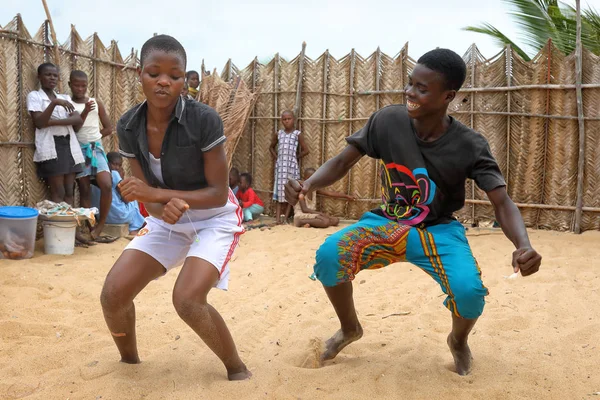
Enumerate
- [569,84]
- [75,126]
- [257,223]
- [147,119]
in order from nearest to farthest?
[147,119], [75,126], [569,84], [257,223]

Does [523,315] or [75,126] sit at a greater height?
[75,126]

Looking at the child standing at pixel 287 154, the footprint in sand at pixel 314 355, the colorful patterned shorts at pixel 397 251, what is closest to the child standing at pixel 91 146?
the child standing at pixel 287 154

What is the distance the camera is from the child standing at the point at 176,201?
2.59 metres

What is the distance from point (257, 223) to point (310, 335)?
16.5ft

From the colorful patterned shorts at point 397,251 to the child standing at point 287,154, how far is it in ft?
18.3

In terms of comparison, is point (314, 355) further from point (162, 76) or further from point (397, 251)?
point (162, 76)

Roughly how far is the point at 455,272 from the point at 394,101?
5727 mm

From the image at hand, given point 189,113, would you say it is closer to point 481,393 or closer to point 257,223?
point 481,393

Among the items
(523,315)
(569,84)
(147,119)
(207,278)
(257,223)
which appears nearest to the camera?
(207,278)

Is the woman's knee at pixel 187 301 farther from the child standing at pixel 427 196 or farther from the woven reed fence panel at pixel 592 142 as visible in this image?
the woven reed fence panel at pixel 592 142

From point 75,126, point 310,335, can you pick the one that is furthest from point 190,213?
point 75,126

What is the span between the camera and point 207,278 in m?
2.63

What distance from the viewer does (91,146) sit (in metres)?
6.54

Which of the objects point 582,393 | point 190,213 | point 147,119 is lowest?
point 582,393
